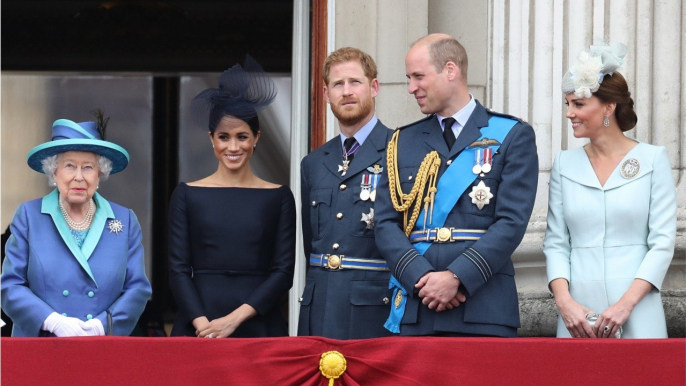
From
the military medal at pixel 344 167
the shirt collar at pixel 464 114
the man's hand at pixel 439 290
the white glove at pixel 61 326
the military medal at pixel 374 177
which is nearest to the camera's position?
the man's hand at pixel 439 290

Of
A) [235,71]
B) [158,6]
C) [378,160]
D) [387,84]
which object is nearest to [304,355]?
[378,160]

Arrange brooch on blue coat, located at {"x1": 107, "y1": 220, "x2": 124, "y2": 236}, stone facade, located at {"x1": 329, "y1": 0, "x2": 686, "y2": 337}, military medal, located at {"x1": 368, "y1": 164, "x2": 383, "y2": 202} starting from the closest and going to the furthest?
brooch on blue coat, located at {"x1": 107, "y1": 220, "x2": 124, "y2": 236} < military medal, located at {"x1": 368, "y1": 164, "x2": 383, "y2": 202} < stone facade, located at {"x1": 329, "y1": 0, "x2": 686, "y2": 337}

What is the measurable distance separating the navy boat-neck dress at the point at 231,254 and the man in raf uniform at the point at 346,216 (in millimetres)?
115

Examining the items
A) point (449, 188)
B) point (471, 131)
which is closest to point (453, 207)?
point (449, 188)

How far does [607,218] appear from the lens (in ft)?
12.5

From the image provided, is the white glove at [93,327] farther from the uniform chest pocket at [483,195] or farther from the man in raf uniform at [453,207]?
the uniform chest pocket at [483,195]

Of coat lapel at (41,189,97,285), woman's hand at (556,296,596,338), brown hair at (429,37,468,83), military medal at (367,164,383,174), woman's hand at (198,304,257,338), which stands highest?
brown hair at (429,37,468,83)

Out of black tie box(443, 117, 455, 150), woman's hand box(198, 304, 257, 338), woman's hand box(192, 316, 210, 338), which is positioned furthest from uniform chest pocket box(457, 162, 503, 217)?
woman's hand box(192, 316, 210, 338)

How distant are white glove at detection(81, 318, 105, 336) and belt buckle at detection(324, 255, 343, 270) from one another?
0.84m

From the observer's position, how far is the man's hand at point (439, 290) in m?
3.57

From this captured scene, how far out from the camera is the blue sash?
12.2ft

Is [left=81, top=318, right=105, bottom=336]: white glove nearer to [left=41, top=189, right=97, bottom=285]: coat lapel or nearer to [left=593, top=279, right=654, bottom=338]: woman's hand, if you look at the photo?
[left=41, top=189, right=97, bottom=285]: coat lapel

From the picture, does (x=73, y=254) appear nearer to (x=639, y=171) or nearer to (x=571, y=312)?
(x=571, y=312)

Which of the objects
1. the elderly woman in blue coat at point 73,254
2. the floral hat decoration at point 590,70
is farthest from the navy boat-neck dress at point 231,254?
the floral hat decoration at point 590,70
